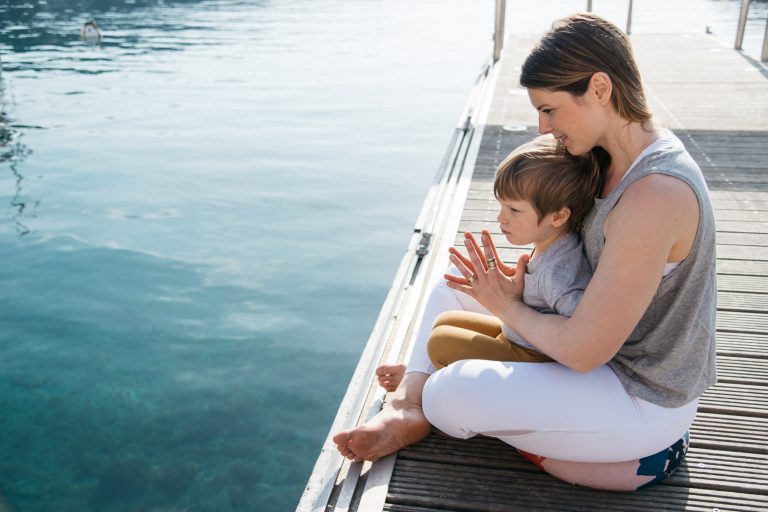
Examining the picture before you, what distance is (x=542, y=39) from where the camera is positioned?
6.56 ft

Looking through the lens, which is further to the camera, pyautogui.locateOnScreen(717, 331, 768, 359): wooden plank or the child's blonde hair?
pyautogui.locateOnScreen(717, 331, 768, 359): wooden plank

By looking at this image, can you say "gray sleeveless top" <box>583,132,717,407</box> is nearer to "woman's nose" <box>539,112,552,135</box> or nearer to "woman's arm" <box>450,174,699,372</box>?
"woman's arm" <box>450,174,699,372</box>

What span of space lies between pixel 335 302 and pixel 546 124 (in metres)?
4.64

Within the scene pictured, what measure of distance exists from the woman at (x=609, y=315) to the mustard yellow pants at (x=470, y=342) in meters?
0.13

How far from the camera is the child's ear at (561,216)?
7.25 ft

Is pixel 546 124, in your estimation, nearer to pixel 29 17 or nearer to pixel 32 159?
pixel 32 159

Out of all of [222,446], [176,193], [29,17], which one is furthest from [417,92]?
[29,17]

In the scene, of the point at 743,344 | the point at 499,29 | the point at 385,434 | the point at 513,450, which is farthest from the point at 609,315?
the point at 499,29

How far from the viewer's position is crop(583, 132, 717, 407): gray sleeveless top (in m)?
1.94

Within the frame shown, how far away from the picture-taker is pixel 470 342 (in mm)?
2398

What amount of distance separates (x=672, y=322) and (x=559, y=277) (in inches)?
13.8

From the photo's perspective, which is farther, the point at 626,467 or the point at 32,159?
the point at 32,159

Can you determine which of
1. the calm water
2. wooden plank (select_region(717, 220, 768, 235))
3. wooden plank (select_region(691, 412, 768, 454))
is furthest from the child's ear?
the calm water

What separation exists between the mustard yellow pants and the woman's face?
2.23 ft
